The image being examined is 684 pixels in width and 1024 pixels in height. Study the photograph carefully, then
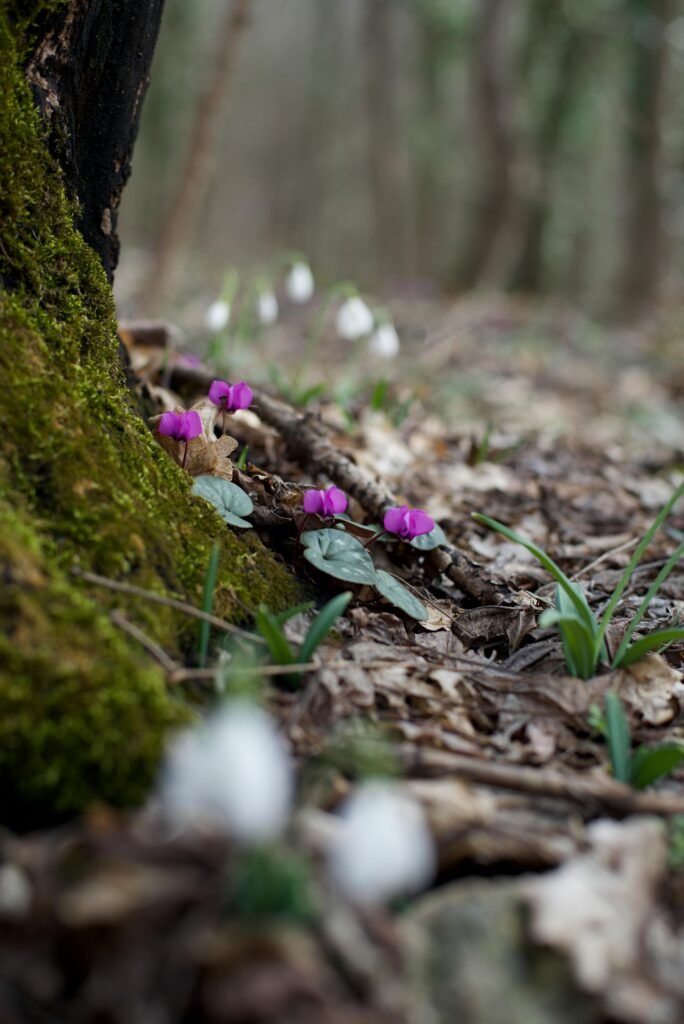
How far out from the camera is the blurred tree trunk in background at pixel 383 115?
12.2 meters

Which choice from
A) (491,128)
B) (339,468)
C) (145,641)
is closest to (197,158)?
(339,468)

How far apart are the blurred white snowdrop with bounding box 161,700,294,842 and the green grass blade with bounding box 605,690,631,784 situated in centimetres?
62

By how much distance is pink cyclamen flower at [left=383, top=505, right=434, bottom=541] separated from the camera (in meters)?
1.97

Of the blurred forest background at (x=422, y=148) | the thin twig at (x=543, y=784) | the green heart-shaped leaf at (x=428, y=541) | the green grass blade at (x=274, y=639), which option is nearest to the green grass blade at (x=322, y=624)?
the green grass blade at (x=274, y=639)

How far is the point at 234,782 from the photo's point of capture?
1002 mm

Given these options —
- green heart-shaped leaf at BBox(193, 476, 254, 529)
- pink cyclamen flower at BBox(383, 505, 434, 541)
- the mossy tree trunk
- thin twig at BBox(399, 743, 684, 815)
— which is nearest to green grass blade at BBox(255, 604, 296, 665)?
the mossy tree trunk

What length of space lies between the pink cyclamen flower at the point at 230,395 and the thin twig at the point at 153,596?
0.68 meters

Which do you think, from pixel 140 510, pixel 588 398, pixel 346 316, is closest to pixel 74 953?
pixel 140 510

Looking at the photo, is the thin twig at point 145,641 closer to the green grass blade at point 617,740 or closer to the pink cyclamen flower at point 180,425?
the pink cyclamen flower at point 180,425

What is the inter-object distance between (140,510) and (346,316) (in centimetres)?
169

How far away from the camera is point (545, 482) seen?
3428mm

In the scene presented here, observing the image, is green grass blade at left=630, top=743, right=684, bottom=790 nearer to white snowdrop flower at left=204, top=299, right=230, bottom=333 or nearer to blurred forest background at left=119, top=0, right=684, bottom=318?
white snowdrop flower at left=204, top=299, right=230, bottom=333

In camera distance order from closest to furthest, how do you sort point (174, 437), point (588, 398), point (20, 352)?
point (20, 352)
point (174, 437)
point (588, 398)

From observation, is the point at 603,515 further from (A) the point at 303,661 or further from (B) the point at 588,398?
(B) the point at 588,398
